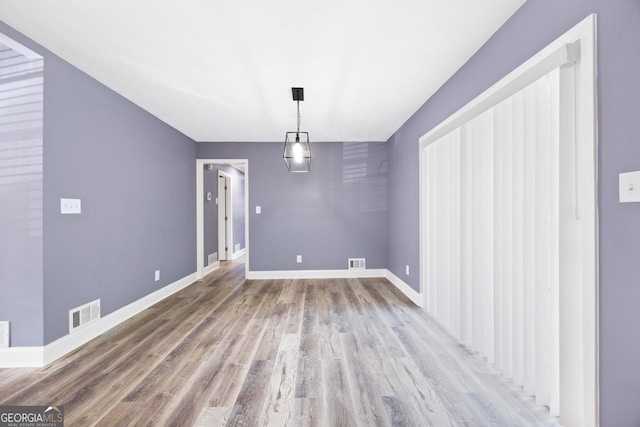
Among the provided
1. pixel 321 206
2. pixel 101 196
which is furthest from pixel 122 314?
pixel 321 206

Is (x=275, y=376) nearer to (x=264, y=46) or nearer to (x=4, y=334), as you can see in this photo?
(x=4, y=334)

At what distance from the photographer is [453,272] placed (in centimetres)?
267

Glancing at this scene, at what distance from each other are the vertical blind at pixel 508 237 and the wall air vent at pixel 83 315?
3341 millimetres

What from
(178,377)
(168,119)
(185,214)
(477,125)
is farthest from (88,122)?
(477,125)

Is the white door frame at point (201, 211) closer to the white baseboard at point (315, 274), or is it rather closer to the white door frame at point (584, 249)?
the white baseboard at point (315, 274)

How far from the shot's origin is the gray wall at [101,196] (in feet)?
Answer: 7.19

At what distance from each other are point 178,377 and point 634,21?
3.04 m

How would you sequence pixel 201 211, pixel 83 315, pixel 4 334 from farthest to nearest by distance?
pixel 201 211 < pixel 83 315 < pixel 4 334

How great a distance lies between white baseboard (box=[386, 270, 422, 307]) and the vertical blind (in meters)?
0.60

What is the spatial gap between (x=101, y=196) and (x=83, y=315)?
1.09 meters

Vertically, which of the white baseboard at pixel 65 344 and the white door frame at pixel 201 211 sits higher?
the white door frame at pixel 201 211

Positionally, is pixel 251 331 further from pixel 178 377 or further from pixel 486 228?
pixel 486 228

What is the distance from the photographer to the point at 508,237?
1918 millimetres

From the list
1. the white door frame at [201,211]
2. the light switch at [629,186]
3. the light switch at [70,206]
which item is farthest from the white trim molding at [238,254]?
the light switch at [629,186]
